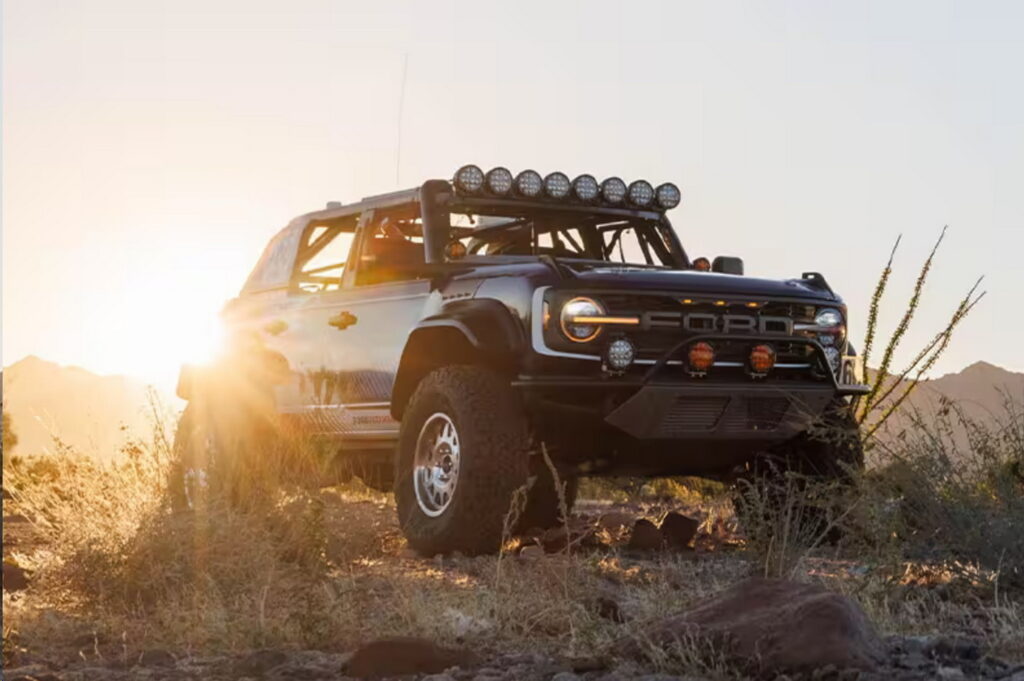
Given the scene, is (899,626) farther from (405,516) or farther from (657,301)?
(405,516)

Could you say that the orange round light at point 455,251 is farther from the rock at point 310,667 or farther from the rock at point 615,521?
the rock at point 310,667

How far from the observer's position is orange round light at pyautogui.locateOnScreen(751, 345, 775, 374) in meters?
8.28

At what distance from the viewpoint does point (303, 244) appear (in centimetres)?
1077

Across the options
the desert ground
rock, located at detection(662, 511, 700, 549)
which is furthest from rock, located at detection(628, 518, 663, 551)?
rock, located at detection(662, 511, 700, 549)

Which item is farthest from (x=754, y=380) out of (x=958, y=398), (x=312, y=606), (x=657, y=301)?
(x=312, y=606)

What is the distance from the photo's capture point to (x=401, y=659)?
5137 mm

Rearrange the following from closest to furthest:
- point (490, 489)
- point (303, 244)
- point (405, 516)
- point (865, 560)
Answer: point (865, 560), point (490, 489), point (405, 516), point (303, 244)

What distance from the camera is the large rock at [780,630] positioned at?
4652mm

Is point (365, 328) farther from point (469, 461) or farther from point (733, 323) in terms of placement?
point (733, 323)

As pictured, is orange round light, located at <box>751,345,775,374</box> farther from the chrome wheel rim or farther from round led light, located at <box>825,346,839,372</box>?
the chrome wheel rim

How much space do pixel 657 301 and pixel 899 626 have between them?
109 inches

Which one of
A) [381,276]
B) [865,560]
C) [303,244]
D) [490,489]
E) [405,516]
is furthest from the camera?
[303,244]

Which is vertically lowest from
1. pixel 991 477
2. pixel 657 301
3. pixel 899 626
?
pixel 899 626

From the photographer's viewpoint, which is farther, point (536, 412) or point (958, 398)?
point (536, 412)
